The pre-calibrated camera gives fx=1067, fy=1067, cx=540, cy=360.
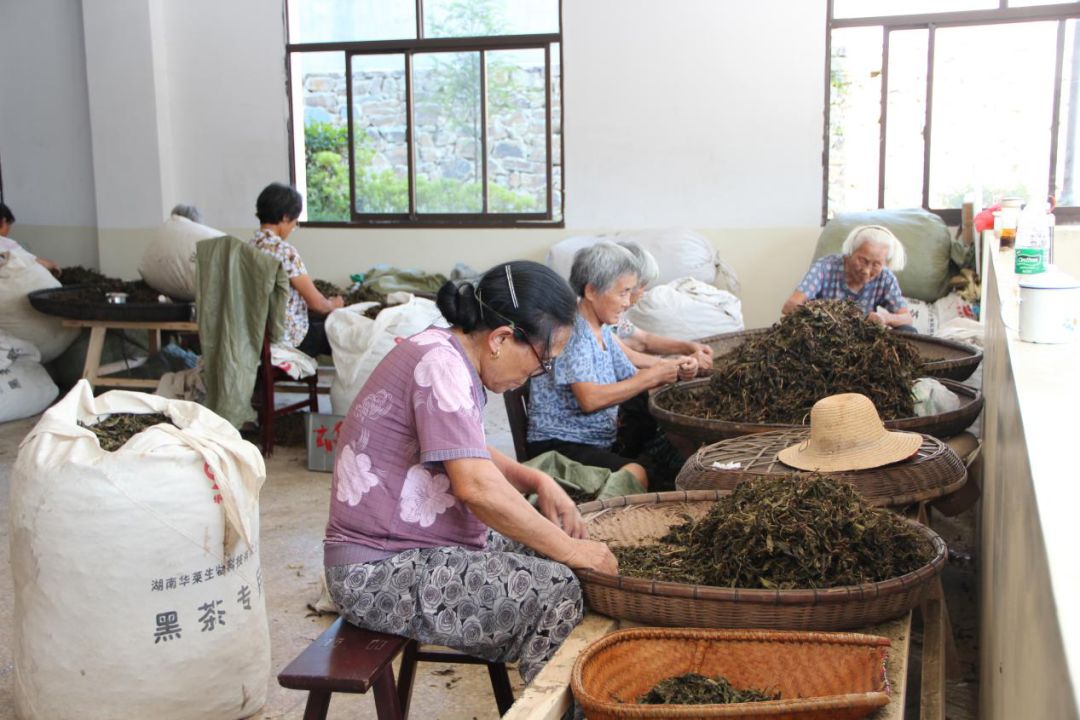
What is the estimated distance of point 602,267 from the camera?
3.05 metres

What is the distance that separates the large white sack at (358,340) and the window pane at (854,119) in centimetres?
279

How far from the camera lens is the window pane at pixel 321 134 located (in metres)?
6.79

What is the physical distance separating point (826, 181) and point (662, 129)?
991 mm

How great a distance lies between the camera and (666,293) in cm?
484

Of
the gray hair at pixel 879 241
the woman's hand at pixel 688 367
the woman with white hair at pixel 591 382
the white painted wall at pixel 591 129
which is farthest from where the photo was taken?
the white painted wall at pixel 591 129

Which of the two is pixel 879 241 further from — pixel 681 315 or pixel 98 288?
pixel 98 288

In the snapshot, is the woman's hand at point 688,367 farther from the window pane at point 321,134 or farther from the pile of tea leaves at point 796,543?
the window pane at point 321,134

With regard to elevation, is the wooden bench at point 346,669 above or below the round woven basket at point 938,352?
below

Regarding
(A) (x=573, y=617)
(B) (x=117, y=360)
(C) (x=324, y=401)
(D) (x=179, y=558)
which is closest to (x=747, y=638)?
(A) (x=573, y=617)

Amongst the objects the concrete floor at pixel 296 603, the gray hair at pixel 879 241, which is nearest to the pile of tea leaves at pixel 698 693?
the concrete floor at pixel 296 603

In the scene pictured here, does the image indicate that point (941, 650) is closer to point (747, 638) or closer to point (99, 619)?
point (747, 638)

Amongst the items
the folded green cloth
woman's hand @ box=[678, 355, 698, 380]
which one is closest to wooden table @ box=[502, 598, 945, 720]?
the folded green cloth

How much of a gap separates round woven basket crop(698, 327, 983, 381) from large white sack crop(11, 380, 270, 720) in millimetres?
1745

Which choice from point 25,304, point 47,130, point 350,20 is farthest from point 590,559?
point 47,130
